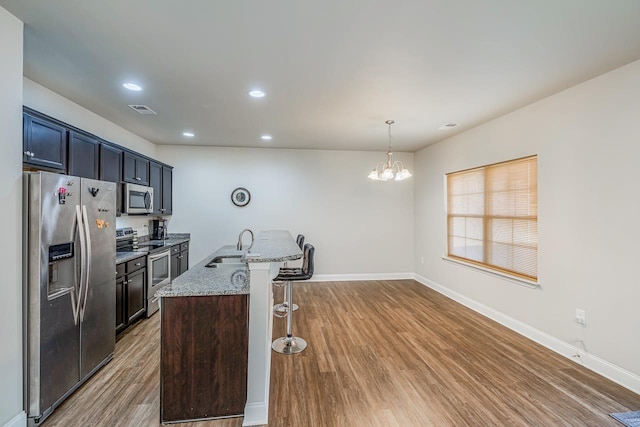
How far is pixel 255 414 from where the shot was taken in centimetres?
200

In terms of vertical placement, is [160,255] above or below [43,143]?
below

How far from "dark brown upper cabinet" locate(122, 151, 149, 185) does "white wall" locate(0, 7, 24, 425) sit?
2084 millimetres

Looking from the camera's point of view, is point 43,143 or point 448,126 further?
point 448,126

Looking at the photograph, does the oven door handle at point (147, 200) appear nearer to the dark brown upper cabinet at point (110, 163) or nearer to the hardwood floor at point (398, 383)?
the dark brown upper cabinet at point (110, 163)

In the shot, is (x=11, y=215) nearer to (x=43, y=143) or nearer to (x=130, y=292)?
(x=43, y=143)

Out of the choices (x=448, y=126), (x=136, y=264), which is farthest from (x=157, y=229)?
(x=448, y=126)

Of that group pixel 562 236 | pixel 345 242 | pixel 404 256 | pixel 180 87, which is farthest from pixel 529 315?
pixel 180 87

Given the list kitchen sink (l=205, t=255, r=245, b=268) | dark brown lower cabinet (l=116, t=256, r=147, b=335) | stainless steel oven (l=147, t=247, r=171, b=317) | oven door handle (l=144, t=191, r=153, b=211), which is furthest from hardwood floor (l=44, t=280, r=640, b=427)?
oven door handle (l=144, t=191, r=153, b=211)

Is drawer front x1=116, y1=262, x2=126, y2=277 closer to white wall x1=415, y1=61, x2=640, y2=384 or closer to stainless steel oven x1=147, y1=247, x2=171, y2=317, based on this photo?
stainless steel oven x1=147, y1=247, x2=171, y2=317

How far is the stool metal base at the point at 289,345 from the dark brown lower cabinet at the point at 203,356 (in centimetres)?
99

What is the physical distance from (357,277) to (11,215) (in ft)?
16.9

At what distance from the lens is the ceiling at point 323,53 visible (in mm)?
1806

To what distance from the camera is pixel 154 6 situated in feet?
5.80

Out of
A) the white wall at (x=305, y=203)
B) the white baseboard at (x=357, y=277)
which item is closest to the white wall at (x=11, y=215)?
the white wall at (x=305, y=203)
